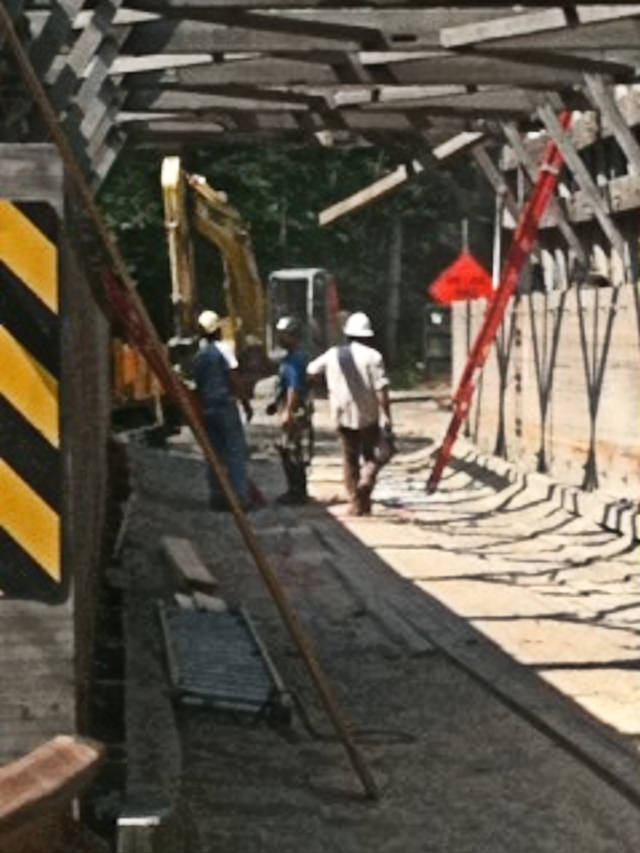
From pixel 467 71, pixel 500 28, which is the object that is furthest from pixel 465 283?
pixel 500 28

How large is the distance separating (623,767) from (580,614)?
5.29 m

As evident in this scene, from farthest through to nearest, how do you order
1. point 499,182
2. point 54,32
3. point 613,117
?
point 499,182 → point 613,117 → point 54,32

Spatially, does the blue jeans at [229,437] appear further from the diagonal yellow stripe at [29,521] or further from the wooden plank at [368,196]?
the diagonal yellow stripe at [29,521]

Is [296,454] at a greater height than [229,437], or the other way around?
[229,437]

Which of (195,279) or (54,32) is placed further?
(195,279)

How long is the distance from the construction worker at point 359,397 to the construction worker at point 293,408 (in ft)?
3.12

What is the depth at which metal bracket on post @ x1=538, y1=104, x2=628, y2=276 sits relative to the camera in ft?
69.3

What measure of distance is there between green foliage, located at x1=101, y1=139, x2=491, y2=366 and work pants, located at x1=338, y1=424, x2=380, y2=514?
261 centimetres

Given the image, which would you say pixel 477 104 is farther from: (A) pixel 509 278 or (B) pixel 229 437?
(A) pixel 509 278

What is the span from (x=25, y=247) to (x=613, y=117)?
13.2 m

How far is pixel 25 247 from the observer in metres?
5.88

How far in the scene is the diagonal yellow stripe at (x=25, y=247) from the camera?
5883 millimetres

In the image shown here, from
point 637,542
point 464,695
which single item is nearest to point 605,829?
point 464,695

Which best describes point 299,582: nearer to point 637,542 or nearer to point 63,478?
point 637,542
